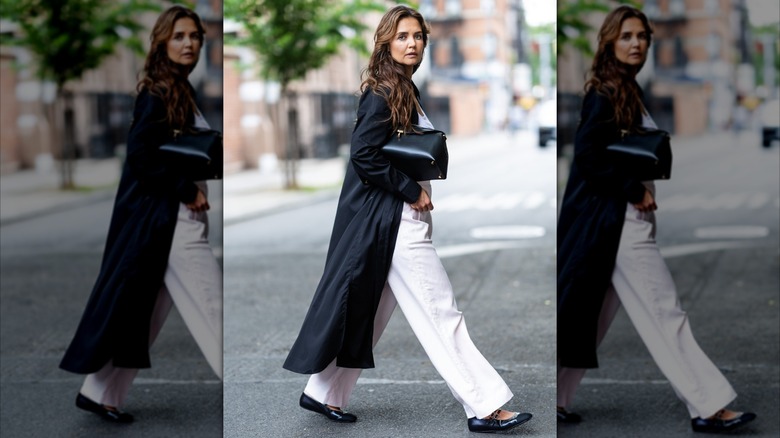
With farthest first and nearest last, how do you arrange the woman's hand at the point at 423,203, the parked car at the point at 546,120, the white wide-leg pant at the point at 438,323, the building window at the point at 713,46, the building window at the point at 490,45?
the parked car at the point at 546,120 < the building window at the point at 713,46 < the building window at the point at 490,45 < the white wide-leg pant at the point at 438,323 < the woman's hand at the point at 423,203

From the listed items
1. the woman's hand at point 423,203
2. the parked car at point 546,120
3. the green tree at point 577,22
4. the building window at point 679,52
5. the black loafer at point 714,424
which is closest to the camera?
the woman's hand at point 423,203

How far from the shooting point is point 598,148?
3756mm

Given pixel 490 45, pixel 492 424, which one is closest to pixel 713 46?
pixel 490 45

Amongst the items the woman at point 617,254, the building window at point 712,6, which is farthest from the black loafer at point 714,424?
the building window at point 712,6

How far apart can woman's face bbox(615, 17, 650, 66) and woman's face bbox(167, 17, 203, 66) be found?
1.47 meters

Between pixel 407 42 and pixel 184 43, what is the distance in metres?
0.94

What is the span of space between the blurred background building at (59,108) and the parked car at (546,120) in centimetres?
155

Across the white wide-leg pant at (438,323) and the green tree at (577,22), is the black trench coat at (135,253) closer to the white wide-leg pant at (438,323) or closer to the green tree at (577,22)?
the white wide-leg pant at (438,323)

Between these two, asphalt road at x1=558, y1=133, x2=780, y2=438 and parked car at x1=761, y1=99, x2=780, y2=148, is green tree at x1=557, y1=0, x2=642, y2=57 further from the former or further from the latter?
parked car at x1=761, y1=99, x2=780, y2=148

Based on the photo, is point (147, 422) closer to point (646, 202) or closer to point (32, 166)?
point (32, 166)

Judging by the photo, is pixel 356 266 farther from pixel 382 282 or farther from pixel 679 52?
Answer: pixel 679 52

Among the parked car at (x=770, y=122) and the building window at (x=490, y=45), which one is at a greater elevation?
the building window at (x=490, y=45)

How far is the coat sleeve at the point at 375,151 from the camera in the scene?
334cm

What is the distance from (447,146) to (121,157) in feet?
4.58
